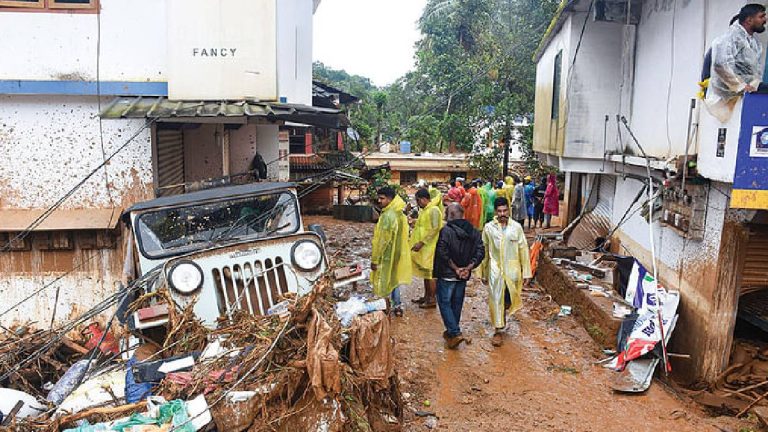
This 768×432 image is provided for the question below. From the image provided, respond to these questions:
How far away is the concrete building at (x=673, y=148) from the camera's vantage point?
579 cm

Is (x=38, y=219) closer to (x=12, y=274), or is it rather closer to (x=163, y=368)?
(x=12, y=274)

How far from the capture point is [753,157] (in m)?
5.20

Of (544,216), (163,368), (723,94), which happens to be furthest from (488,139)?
(163,368)

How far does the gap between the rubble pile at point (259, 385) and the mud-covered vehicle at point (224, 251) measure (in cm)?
71

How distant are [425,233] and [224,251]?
2.99 meters

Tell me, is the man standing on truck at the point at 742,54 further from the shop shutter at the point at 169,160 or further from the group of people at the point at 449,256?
the shop shutter at the point at 169,160

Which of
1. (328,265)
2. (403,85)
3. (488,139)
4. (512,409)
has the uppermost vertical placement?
(403,85)

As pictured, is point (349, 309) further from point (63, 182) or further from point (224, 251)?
point (63, 182)

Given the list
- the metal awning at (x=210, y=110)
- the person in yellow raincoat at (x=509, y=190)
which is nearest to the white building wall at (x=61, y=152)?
the metal awning at (x=210, y=110)

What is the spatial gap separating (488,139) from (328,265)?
16.4 meters

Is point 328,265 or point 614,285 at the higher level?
point 328,265

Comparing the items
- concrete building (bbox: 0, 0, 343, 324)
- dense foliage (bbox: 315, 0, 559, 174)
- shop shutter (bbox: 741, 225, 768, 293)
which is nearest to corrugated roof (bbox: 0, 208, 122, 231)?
concrete building (bbox: 0, 0, 343, 324)

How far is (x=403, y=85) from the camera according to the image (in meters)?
31.9

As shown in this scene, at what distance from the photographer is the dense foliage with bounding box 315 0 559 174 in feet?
68.7
